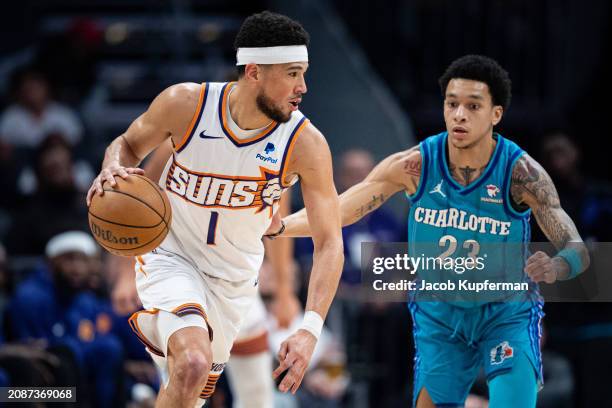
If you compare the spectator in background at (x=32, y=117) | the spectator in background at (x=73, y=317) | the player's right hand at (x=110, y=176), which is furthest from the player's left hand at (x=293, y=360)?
the spectator in background at (x=32, y=117)

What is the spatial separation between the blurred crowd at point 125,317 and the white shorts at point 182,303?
1.76 meters

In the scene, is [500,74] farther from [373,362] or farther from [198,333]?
[373,362]

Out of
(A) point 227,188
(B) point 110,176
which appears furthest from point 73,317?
(B) point 110,176

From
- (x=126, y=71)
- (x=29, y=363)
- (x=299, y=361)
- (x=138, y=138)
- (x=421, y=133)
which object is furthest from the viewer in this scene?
(x=126, y=71)

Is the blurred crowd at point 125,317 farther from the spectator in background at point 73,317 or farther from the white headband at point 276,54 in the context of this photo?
the white headband at point 276,54

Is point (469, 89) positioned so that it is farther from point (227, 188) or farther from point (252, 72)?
point (227, 188)

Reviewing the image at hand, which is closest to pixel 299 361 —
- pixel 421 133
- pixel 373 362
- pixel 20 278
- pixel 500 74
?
pixel 500 74

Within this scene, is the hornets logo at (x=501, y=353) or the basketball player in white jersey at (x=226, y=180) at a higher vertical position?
the basketball player in white jersey at (x=226, y=180)

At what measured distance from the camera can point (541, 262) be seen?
5.56 metres

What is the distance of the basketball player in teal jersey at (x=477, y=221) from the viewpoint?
230 inches

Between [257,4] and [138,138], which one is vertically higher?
[257,4]

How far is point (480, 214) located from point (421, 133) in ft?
18.8

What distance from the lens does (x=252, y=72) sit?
5867 mm

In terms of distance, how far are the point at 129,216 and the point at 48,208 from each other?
4803 mm
